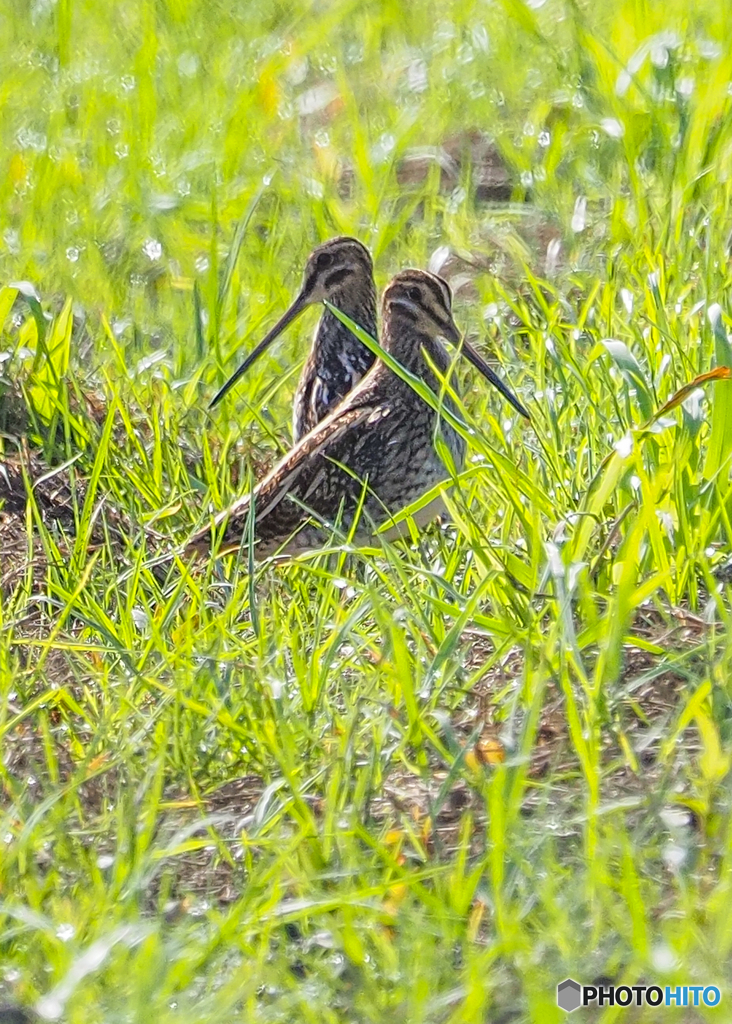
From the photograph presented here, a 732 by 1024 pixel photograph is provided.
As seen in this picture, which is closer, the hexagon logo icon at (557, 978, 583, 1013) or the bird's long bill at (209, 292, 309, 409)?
the hexagon logo icon at (557, 978, 583, 1013)

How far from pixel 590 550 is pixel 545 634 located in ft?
0.78

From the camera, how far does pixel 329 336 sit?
580cm

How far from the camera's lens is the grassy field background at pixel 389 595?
9.96 ft

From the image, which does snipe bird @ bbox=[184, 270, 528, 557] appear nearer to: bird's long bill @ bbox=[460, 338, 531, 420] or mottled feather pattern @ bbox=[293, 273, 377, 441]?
bird's long bill @ bbox=[460, 338, 531, 420]

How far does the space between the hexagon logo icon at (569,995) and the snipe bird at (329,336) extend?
2953 millimetres

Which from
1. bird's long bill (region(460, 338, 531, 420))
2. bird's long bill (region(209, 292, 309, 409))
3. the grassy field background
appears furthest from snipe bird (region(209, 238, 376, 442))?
bird's long bill (region(460, 338, 531, 420))

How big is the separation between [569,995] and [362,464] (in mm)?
2453

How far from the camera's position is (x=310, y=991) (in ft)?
9.79

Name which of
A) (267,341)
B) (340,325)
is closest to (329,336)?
(340,325)

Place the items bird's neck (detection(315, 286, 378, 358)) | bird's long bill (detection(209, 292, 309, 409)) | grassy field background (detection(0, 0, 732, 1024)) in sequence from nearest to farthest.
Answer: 1. grassy field background (detection(0, 0, 732, 1024))
2. bird's long bill (detection(209, 292, 309, 409))
3. bird's neck (detection(315, 286, 378, 358))

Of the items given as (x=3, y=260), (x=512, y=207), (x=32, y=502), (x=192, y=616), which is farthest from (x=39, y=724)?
(x=512, y=207)

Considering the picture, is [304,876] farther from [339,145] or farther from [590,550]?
[339,145]

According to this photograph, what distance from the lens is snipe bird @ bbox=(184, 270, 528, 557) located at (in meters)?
5.05

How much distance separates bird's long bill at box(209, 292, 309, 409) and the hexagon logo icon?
106 inches
